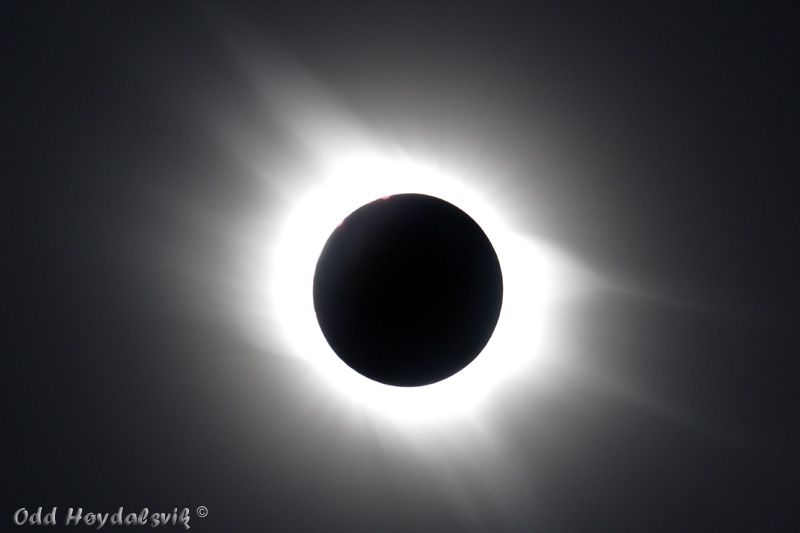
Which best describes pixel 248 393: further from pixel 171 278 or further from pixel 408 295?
pixel 408 295

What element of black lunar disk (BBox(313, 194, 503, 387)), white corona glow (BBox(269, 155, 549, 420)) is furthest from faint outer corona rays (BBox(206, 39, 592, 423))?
black lunar disk (BBox(313, 194, 503, 387))

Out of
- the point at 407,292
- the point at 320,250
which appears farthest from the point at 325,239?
the point at 407,292

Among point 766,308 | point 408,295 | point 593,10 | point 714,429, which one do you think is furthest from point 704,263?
point 408,295

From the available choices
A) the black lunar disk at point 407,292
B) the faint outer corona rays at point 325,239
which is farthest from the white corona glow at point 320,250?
the black lunar disk at point 407,292

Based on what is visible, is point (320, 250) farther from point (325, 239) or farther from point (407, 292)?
point (407, 292)

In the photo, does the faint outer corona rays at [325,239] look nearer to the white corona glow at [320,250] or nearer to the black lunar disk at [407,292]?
the white corona glow at [320,250]

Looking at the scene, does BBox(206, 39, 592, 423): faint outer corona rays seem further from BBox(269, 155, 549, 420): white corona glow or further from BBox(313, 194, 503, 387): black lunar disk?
BBox(313, 194, 503, 387): black lunar disk
